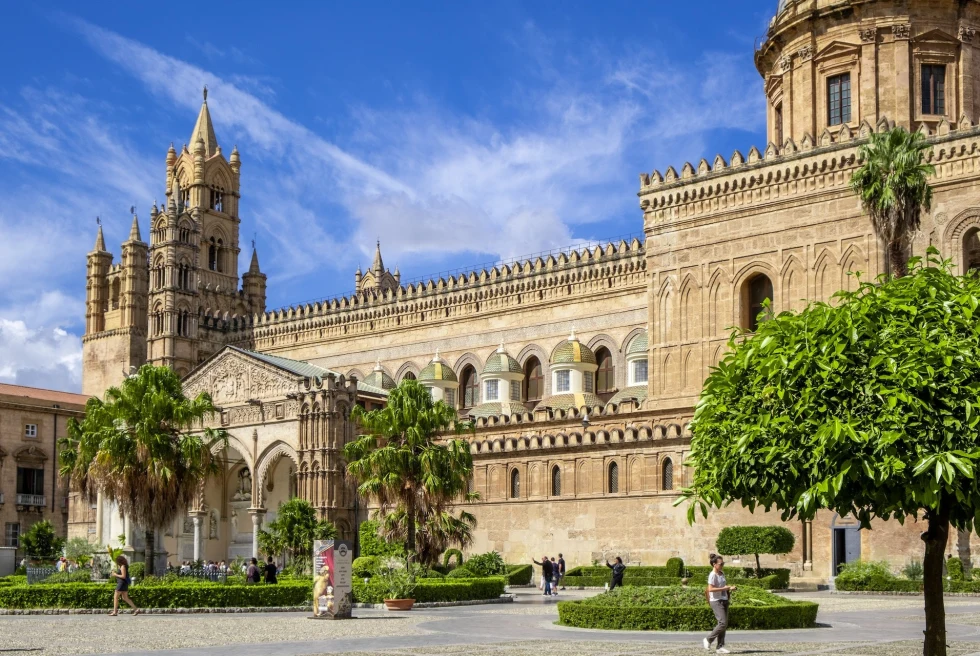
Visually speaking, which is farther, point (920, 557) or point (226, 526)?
point (226, 526)

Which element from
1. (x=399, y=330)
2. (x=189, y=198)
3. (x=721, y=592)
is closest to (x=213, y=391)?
(x=399, y=330)

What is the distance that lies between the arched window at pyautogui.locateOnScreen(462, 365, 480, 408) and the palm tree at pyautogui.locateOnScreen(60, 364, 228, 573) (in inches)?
1064

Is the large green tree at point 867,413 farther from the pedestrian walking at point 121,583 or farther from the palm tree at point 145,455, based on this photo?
the palm tree at point 145,455

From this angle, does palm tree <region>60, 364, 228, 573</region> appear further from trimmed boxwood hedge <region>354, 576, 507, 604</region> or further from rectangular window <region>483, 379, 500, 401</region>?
rectangular window <region>483, 379, 500, 401</region>

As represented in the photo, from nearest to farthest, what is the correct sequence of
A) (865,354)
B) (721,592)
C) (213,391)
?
(865,354) → (721,592) → (213,391)

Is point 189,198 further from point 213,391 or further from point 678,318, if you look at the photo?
point 678,318

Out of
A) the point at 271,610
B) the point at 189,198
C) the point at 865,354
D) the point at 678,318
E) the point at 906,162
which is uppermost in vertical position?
the point at 189,198

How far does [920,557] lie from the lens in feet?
131

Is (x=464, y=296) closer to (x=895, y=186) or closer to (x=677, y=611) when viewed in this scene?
(x=895, y=186)

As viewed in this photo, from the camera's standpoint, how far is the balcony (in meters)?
66.8

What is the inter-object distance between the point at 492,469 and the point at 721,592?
32.0m

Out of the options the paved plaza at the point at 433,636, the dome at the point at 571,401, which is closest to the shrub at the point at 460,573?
the paved plaza at the point at 433,636

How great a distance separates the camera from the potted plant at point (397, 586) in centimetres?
3086

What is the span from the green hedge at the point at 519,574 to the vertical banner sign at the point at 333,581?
17.4 metres
